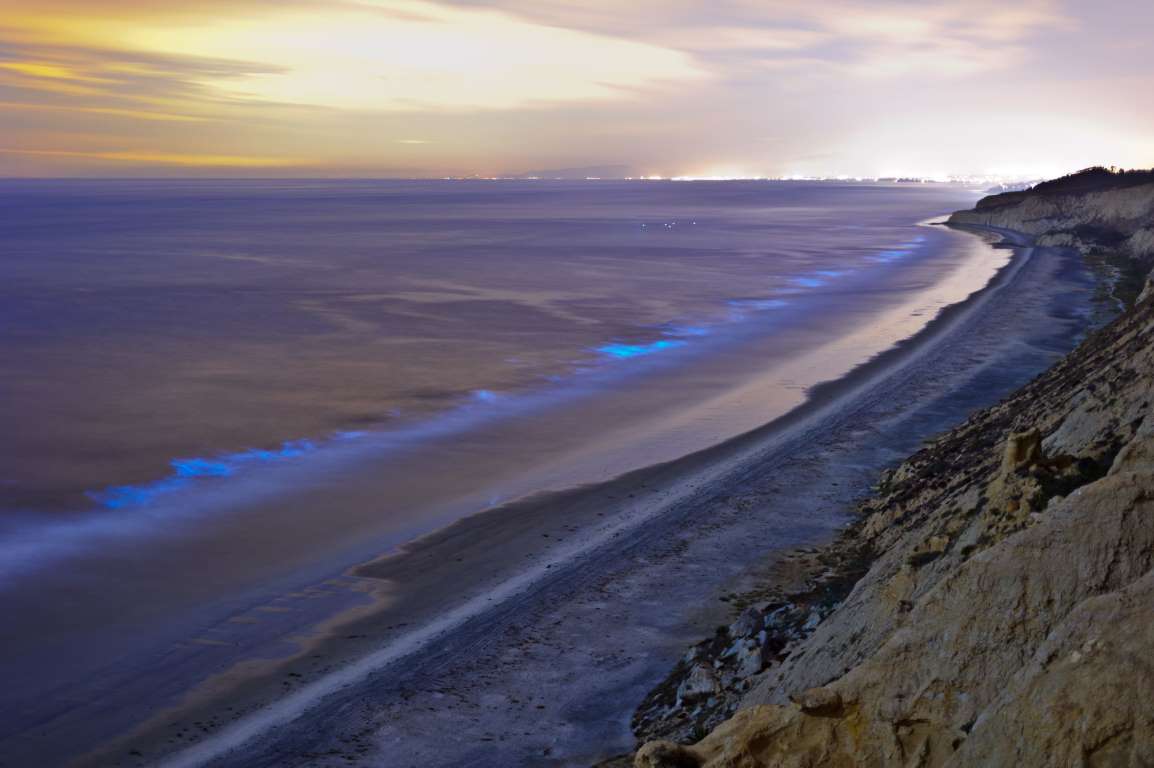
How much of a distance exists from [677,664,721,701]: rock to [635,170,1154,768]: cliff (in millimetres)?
19

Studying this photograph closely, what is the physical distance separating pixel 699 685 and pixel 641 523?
718 cm

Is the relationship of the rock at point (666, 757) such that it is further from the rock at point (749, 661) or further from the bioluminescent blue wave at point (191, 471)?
the bioluminescent blue wave at point (191, 471)

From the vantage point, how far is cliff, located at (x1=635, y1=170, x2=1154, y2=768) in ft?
19.0

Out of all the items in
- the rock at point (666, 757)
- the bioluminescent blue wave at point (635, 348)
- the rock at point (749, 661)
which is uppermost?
Result: the rock at point (666, 757)

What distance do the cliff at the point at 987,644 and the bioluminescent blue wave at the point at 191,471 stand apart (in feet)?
48.5

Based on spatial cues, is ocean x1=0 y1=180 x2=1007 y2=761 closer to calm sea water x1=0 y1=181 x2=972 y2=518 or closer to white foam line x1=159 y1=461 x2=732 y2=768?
calm sea water x1=0 y1=181 x2=972 y2=518

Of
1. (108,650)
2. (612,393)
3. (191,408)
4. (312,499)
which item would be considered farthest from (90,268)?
(108,650)

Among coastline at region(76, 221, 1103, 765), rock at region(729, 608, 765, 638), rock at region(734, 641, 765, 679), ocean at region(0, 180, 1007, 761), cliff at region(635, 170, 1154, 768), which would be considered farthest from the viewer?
ocean at region(0, 180, 1007, 761)

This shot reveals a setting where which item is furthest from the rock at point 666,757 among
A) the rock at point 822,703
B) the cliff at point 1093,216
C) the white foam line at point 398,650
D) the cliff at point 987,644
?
the cliff at point 1093,216

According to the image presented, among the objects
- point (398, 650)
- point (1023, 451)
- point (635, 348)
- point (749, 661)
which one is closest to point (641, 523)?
point (398, 650)

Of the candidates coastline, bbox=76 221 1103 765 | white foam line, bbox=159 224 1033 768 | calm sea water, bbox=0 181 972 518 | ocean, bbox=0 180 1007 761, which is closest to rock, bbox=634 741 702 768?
coastline, bbox=76 221 1103 765

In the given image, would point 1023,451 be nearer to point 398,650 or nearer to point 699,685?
point 699,685

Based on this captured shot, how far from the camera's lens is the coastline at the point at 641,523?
562 inches

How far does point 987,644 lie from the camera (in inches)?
285
